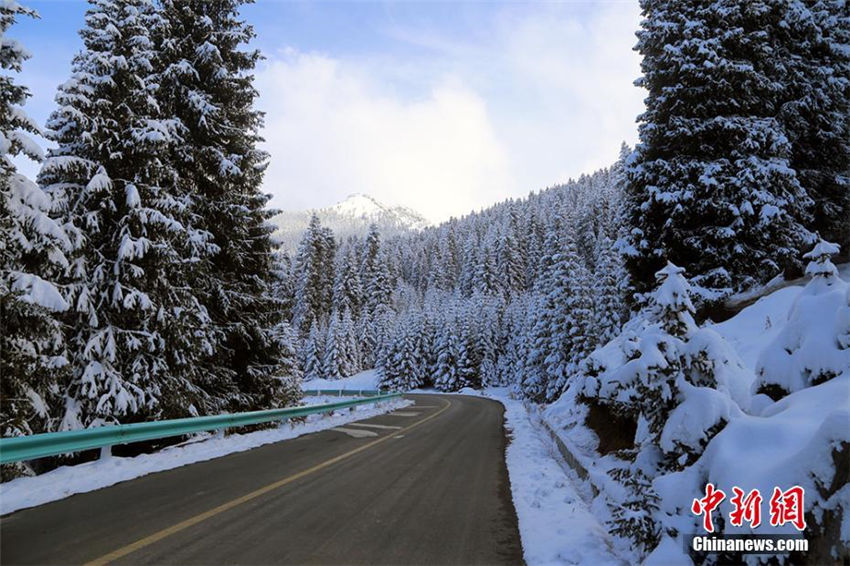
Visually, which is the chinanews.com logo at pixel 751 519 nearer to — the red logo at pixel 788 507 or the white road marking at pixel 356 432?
the red logo at pixel 788 507

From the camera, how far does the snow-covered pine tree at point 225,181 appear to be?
572 inches

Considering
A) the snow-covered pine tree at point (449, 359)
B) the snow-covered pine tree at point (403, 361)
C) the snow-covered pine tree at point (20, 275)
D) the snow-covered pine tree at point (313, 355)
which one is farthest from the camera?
the snow-covered pine tree at point (313, 355)

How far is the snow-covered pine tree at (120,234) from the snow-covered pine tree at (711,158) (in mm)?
13648

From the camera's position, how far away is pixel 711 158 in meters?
15.1

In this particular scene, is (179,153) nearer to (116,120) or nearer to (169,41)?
(116,120)

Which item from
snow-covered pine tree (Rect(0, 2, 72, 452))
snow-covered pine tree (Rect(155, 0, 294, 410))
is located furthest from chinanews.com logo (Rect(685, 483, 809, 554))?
snow-covered pine tree (Rect(155, 0, 294, 410))

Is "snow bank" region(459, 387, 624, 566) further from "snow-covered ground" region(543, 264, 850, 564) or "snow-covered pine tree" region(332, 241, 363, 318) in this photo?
"snow-covered pine tree" region(332, 241, 363, 318)

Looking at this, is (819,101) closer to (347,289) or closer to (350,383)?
(350,383)

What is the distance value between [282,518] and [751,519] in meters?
4.70

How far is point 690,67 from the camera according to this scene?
14953 millimetres

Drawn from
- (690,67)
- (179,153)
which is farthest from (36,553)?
(690,67)

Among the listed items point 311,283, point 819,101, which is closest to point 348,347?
point 311,283

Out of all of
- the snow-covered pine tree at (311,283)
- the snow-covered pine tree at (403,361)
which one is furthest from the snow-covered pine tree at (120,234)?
the snow-covered pine tree at (311,283)

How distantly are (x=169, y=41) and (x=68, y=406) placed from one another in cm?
1081
